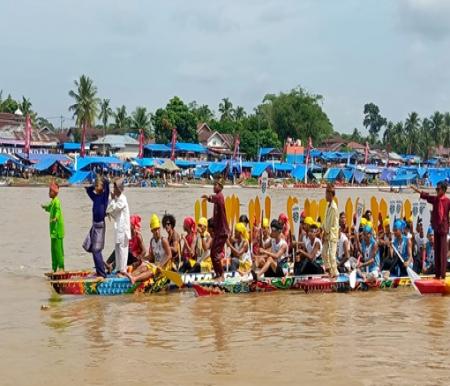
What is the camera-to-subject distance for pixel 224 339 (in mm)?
8062

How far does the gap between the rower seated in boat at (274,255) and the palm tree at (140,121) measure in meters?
79.1

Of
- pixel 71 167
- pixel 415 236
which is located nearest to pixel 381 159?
pixel 71 167

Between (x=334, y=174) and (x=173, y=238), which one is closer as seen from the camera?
(x=173, y=238)

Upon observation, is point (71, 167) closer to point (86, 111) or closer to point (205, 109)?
point (86, 111)

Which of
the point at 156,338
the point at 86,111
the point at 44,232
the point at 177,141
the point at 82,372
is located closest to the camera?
the point at 82,372

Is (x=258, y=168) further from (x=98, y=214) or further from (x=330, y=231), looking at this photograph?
(x=98, y=214)

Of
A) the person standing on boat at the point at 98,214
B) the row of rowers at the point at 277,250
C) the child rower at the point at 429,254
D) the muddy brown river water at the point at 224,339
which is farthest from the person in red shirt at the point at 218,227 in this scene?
the child rower at the point at 429,254

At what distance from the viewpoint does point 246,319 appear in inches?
360

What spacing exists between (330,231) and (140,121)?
80.3 m

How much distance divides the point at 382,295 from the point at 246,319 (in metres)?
2.88

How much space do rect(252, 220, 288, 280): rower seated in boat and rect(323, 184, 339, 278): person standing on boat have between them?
64cm

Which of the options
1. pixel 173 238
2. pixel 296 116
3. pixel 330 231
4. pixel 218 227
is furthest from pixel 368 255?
pixel 296 116

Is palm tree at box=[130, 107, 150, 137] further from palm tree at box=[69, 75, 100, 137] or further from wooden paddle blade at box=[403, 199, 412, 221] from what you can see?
wooden paddle blade at box=[403, 199, 412, 221]

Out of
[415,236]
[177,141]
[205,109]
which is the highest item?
[205,109]
